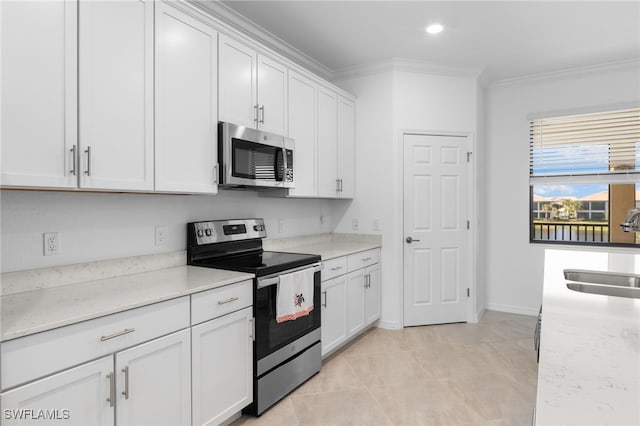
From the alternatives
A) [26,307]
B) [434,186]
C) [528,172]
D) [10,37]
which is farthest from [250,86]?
[528,172]

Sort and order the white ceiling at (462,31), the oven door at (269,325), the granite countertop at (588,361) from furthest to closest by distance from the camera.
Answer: the white ceiling at (462,31) → the oven door at (269,325) → the granite countertop at (588,361)

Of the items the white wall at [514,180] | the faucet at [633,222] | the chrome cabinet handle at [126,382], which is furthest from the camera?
the white wall at [514,180]

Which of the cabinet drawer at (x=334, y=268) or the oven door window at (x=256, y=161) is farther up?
the oven door window at (x=256, y=161)

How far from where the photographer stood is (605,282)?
2102 millimetres

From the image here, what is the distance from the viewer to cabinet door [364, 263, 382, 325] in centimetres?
Result: 363

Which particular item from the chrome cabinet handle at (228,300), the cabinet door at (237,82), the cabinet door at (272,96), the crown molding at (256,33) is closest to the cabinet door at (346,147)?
the crown molding at (256,33)

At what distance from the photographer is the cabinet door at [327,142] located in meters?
3.49

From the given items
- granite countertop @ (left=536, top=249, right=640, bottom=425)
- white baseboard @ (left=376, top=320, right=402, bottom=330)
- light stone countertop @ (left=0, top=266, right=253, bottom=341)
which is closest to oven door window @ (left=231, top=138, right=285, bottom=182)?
light stone countertop @ (left=0, top=266, right=253, bottom=341)

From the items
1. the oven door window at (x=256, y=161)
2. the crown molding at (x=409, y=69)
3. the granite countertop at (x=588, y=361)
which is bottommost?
the granite countertop at (x=588, y=361)

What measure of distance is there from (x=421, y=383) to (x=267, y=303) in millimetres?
1321

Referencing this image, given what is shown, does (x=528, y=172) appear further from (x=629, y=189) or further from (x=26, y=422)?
(x=26, y=422)

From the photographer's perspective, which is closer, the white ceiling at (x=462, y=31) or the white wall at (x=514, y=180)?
the white ceiling at (x=462, y=31)

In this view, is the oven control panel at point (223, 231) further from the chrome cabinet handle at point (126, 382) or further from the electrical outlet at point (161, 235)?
the chrome cabinet handle at point (126, 382)

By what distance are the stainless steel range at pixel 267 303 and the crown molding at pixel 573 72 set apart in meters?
3.31
